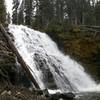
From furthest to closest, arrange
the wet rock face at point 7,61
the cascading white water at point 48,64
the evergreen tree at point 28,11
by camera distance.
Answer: the evergreen tree at point 28,11 → the cascading white water at point 48,64 → the wet rock face at point 7,61

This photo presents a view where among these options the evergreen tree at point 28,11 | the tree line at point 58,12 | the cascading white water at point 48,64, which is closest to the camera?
the cascading white water at point 48,64

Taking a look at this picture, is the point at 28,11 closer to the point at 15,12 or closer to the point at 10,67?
the point at 15,12

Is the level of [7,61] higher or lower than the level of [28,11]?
lower

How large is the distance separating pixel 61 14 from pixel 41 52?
4607cm

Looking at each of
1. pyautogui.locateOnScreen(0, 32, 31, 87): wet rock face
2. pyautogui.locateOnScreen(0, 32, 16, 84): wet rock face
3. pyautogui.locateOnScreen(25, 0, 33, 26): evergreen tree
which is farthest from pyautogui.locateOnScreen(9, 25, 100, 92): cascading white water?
pyautogui.locateOnScreen(25, 0, 33, 26): evergreen tree

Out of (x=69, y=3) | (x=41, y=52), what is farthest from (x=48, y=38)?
(x=69, y=3)

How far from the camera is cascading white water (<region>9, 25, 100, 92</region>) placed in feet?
98.6

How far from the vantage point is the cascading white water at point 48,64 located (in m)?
30.0

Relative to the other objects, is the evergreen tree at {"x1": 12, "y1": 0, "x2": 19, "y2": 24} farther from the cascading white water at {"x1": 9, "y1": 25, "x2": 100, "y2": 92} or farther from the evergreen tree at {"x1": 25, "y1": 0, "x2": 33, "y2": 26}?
the cascading white water at {"x1": 9, "y1": 25, "x2": 100, "y2": 92}

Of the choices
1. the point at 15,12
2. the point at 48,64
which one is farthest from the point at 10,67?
the point at 15,12

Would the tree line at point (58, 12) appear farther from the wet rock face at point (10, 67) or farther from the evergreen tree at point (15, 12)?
the wet rock face at point (10, 67)

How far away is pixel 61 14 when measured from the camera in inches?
3105

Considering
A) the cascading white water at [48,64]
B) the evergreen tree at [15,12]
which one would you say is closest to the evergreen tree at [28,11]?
the evergreen tree at [15,12]

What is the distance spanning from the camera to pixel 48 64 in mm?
31562
